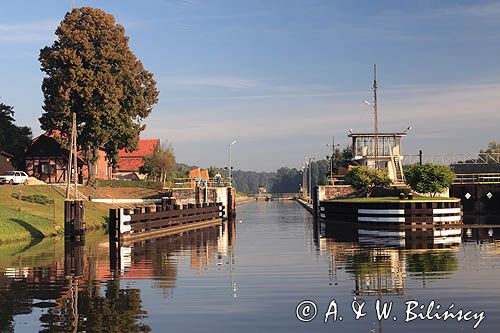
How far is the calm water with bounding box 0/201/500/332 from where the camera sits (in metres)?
18.2

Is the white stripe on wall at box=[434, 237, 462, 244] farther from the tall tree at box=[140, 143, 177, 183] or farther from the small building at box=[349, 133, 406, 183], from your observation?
the tall tree at box=[140, 143, 177, 183]

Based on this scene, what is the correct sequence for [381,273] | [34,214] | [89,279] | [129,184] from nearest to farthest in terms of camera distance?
[89,279] < [381,273] < [34,214] < [129,184]

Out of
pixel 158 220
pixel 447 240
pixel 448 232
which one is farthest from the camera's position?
pixel 158 220

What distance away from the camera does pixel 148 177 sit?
4641 inches

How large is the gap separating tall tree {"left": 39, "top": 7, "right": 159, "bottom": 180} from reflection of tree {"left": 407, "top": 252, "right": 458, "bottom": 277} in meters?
50.9

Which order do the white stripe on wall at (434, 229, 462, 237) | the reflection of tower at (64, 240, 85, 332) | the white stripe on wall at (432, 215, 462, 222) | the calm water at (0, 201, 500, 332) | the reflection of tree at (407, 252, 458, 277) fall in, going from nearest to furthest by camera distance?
the calm water at (0, 201, 500, 332) → the reflection of tower at (64, 240, 85, 332) → the reflection of tree at (407, 252, 458, 277) → the white stripe on wall at (434, 229, 462, 237) → the white stripe on wall at (432, 215, 462, 222)

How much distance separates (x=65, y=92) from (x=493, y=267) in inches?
2234

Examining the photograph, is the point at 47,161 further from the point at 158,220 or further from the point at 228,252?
the point at 228,252

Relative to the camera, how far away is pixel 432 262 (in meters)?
31.9

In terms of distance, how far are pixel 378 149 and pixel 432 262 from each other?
199 ft

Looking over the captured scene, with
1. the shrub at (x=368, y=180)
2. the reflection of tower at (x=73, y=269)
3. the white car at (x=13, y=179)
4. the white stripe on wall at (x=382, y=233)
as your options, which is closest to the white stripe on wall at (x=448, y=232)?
the white stripe on wall at (x=382, y=233)

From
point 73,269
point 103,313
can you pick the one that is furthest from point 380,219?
point 103,313

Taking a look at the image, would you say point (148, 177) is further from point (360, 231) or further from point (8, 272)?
point (8, 272)

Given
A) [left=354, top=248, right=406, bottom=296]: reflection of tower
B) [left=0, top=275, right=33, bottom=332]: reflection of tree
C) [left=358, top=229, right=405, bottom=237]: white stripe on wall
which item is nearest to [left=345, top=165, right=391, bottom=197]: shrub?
[left=358, top=229, right=405, bottom=237]: white stripe on wall
